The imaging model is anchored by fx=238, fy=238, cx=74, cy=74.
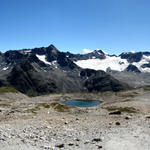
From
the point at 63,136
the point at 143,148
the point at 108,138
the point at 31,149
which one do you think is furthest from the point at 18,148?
the point at 143,148

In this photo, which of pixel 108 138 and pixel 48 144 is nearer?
pixel 48 144

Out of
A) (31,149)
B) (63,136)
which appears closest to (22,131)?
(63,136)

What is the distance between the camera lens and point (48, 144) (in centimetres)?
2406

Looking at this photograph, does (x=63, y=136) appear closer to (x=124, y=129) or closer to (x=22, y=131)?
(x=22, y=131)

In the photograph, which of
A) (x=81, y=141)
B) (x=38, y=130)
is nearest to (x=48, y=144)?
(x=81, y=141)

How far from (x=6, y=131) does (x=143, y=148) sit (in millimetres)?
16131

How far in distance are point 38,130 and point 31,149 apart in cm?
778

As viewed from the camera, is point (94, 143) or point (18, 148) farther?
point (94, 143)

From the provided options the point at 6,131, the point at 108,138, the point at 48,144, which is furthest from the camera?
the point at 6,131

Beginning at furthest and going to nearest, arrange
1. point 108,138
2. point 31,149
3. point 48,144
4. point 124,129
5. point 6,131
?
point 124,129 < point 6,131 < point 108,138 < point 48,144 < point 31,149

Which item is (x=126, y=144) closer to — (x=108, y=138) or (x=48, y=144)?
(x=108, y=138)

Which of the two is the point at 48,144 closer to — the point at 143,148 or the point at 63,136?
the point at 63,136

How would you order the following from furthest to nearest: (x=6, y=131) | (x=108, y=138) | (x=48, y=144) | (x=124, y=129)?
(x=124, y=129), (x=6, y=131), (x=108, y=138), (x=48, y=144)

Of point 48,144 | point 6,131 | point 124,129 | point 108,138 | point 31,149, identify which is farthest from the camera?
point 124,129
